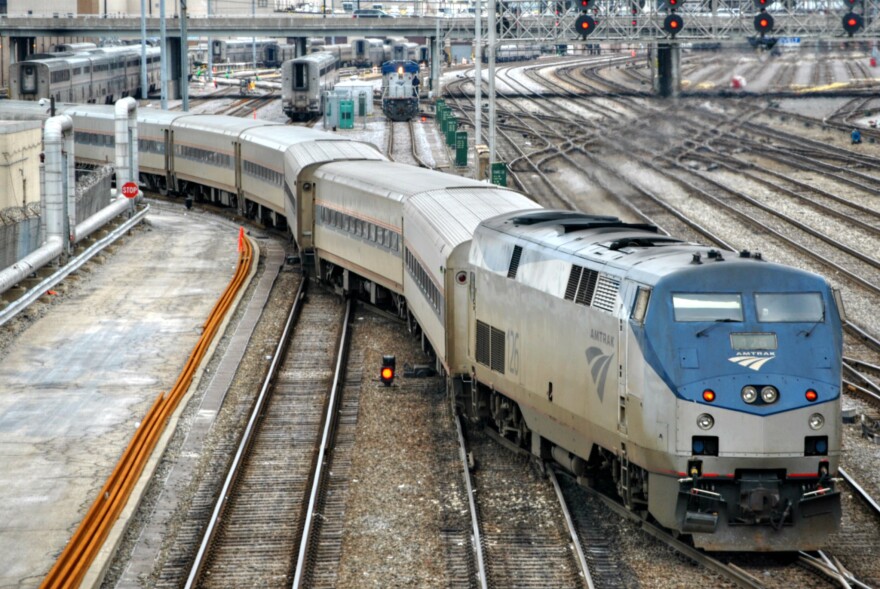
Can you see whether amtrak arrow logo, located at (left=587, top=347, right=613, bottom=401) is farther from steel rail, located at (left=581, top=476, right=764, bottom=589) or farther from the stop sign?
the stop sign

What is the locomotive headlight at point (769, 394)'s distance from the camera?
14.0 metres

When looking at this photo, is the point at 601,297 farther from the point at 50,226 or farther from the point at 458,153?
the point at 458,153

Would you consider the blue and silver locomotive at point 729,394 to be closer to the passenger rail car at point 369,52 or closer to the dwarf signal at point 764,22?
the dwarf signal at point 764,22

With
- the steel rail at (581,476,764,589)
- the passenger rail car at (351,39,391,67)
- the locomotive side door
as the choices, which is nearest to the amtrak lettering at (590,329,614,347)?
the locomotive side door

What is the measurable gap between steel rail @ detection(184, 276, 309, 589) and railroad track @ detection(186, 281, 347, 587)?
0.05 ft

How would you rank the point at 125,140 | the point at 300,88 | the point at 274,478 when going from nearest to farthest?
the point at 274,478
the point at 125,140
the point at 300,88

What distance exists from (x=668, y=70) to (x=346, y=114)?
3151 centimetres

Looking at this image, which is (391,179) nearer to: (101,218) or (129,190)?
(101,218)

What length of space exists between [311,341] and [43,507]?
37.3 ft

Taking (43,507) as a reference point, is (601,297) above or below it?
above

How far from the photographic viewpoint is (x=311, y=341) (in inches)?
1115

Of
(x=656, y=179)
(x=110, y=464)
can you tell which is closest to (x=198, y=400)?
(x=110, y=464)

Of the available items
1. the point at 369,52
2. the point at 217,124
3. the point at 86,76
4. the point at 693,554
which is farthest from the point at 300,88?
the point at 693,554

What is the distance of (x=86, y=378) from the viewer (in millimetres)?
24953
